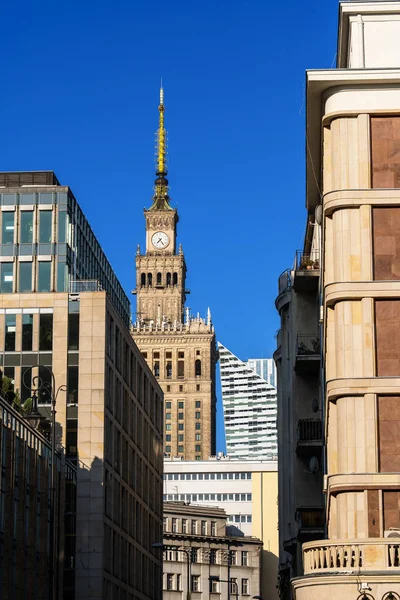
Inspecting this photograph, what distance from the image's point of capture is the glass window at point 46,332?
9388 cm

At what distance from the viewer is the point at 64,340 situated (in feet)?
306

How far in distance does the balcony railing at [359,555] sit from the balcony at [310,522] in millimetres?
25724

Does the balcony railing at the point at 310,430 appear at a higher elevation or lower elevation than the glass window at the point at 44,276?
lower

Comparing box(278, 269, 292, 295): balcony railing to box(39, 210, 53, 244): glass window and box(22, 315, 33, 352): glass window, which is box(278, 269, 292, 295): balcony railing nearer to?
box(22, 315, 33, 352): glass window

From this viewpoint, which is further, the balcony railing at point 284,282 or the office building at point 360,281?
the balcony railing at point 284,282

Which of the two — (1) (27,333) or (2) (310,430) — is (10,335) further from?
(2) (310,430)

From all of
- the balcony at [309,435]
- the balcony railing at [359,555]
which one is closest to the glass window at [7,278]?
the balcony at [309,435]

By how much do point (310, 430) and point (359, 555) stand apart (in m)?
28.0

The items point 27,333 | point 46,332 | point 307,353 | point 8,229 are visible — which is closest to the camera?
point 307,353

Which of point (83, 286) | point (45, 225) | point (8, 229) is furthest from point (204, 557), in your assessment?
point (8, 229)

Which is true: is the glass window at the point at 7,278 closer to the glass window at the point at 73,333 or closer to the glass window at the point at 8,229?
the glass window at the point at 8,229

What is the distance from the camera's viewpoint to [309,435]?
67.2 meters

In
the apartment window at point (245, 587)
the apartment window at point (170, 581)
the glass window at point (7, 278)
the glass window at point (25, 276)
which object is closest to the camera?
the glass window at point (25, 276)

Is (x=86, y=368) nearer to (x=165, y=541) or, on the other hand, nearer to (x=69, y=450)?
(x=69, y=450)
